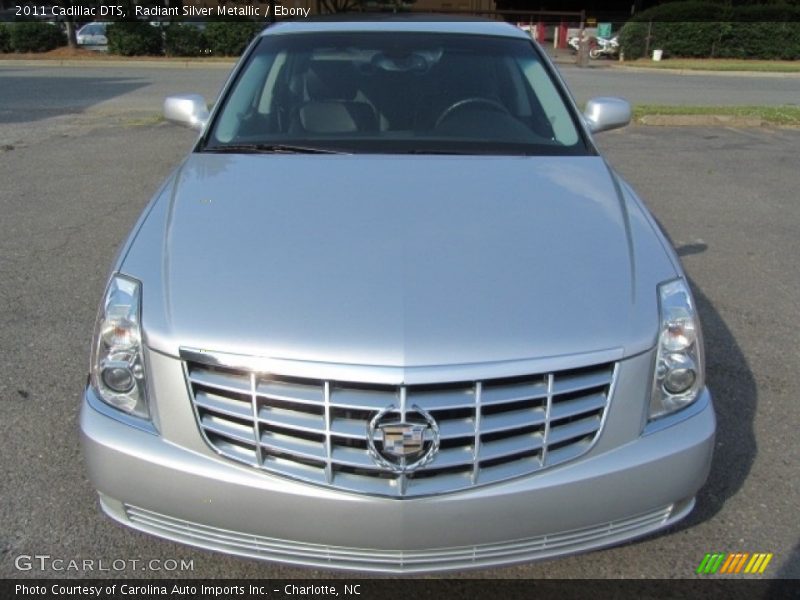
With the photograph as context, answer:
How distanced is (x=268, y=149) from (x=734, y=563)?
94.2 inches

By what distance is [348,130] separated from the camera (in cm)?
347

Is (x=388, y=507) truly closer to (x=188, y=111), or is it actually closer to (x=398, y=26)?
(x=188, y=111)

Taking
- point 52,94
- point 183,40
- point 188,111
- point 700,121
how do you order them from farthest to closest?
point 183,40 < point 52,94 < point 700,121 < point 188,111

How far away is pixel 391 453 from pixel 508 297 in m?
0.58

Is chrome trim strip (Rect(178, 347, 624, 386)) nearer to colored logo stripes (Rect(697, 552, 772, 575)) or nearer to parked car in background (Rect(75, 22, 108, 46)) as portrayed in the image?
colored logo stripes (Rect(697, 552, 772, 575))

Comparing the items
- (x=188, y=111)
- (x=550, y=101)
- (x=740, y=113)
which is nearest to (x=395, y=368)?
(x=550, y=101)

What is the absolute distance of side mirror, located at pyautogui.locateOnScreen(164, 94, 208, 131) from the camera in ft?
12.9

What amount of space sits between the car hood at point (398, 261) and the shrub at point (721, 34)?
25992 millimetres

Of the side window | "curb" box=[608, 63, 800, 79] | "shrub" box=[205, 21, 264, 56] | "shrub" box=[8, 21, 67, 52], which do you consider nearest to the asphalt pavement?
the side window

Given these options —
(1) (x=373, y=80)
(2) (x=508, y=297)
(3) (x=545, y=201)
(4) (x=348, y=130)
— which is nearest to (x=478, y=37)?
(1) (x=373, y=80)

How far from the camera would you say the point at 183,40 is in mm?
23969

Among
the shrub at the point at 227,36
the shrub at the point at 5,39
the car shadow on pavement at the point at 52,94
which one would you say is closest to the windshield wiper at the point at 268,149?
the car shadow on pavement at the point at 52,94

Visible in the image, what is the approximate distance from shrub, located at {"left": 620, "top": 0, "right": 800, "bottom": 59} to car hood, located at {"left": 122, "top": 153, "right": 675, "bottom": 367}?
1023 inches

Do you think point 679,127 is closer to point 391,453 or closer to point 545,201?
point 545,201
